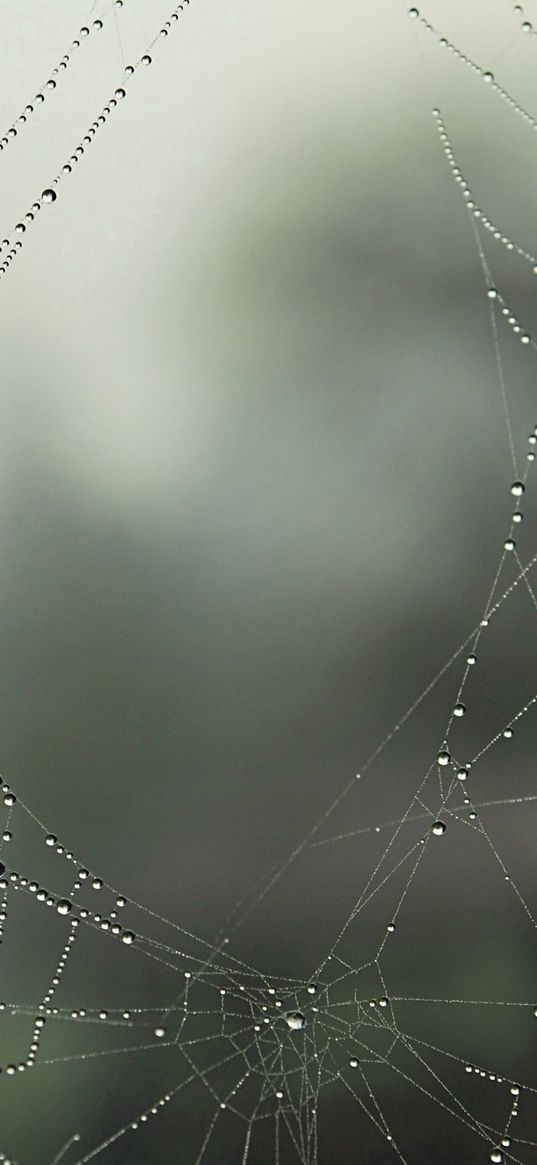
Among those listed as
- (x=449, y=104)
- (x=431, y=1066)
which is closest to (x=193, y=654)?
(x=431, y=1066)

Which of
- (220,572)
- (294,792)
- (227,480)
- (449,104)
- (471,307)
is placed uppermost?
(449,104)

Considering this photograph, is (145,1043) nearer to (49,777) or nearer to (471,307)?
(49,777)

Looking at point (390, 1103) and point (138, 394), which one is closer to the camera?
point (390, 1103)

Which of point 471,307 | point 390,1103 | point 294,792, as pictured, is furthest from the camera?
point 471,307

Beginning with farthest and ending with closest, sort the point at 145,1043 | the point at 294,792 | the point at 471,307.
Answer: the point at 471,307 < the point at 294,792 < the point at 145,1043

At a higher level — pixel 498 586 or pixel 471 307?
pixel 471 307

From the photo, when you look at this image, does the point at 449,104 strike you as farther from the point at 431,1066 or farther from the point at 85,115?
the point at 431,1066
